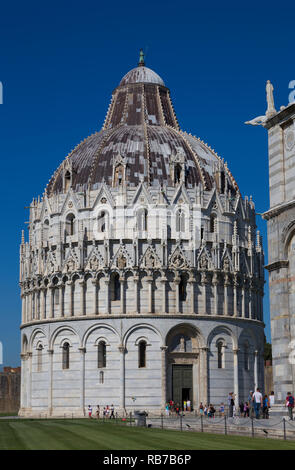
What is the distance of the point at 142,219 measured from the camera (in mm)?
69375

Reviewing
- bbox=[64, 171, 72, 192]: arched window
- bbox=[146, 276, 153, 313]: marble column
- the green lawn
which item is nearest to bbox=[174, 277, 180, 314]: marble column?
bbox=[146, 276, 153, 313]: marble column

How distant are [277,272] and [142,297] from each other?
1245 inches

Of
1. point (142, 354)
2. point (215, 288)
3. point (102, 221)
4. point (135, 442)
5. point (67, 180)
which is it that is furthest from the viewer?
point (67, 180)

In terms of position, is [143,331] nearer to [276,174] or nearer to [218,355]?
Answer: [218,355]

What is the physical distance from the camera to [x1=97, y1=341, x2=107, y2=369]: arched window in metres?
67.4

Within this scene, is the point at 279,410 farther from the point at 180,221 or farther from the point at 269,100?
the point at 180,221

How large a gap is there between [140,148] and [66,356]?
20.4 m

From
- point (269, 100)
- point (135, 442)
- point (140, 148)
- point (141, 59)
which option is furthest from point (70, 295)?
point (135, 442)

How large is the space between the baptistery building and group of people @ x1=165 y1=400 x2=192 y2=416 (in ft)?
2.76

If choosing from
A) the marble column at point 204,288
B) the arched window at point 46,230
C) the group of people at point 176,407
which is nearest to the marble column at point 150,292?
the marble column at point 204,288

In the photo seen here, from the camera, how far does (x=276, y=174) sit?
37500 mm

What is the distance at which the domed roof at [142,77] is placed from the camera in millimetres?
80750

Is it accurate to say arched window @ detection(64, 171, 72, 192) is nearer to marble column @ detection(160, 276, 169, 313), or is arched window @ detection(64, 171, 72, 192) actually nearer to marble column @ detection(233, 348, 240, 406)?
marble column @ detection(160, 276, 169, 313)
